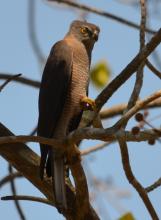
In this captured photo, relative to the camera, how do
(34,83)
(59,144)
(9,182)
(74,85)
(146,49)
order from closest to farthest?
(59,144)
(146,49)
(74,85)
(9,182)
(34,83)

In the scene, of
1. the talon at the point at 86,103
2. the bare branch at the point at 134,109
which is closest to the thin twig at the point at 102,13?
the talon at the point at 86,103

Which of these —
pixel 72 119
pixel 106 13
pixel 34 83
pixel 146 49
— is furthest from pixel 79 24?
pixel 146 49

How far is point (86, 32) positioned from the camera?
4375 mm

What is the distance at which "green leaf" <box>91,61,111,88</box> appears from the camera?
4141mm

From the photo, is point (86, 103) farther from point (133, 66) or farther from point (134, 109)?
point (134, 109)

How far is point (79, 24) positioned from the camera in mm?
4469

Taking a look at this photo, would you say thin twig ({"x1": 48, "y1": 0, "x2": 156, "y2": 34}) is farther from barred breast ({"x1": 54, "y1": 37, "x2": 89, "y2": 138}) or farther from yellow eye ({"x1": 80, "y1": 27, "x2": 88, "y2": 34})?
barred breast ({"x1": 54, "y1": 37, "x2": 89, "y2": 138})

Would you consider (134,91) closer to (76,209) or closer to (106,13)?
(76,209)

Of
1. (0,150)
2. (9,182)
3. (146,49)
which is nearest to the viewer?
(146,49)

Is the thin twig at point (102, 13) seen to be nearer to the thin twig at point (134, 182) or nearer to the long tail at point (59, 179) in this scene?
the long tail at point (59, 179)

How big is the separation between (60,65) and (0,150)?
89 cm

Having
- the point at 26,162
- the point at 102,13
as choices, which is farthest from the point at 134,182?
the point at 102,13

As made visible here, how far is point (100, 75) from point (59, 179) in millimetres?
1206

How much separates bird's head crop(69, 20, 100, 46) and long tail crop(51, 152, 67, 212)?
A: 118cm
